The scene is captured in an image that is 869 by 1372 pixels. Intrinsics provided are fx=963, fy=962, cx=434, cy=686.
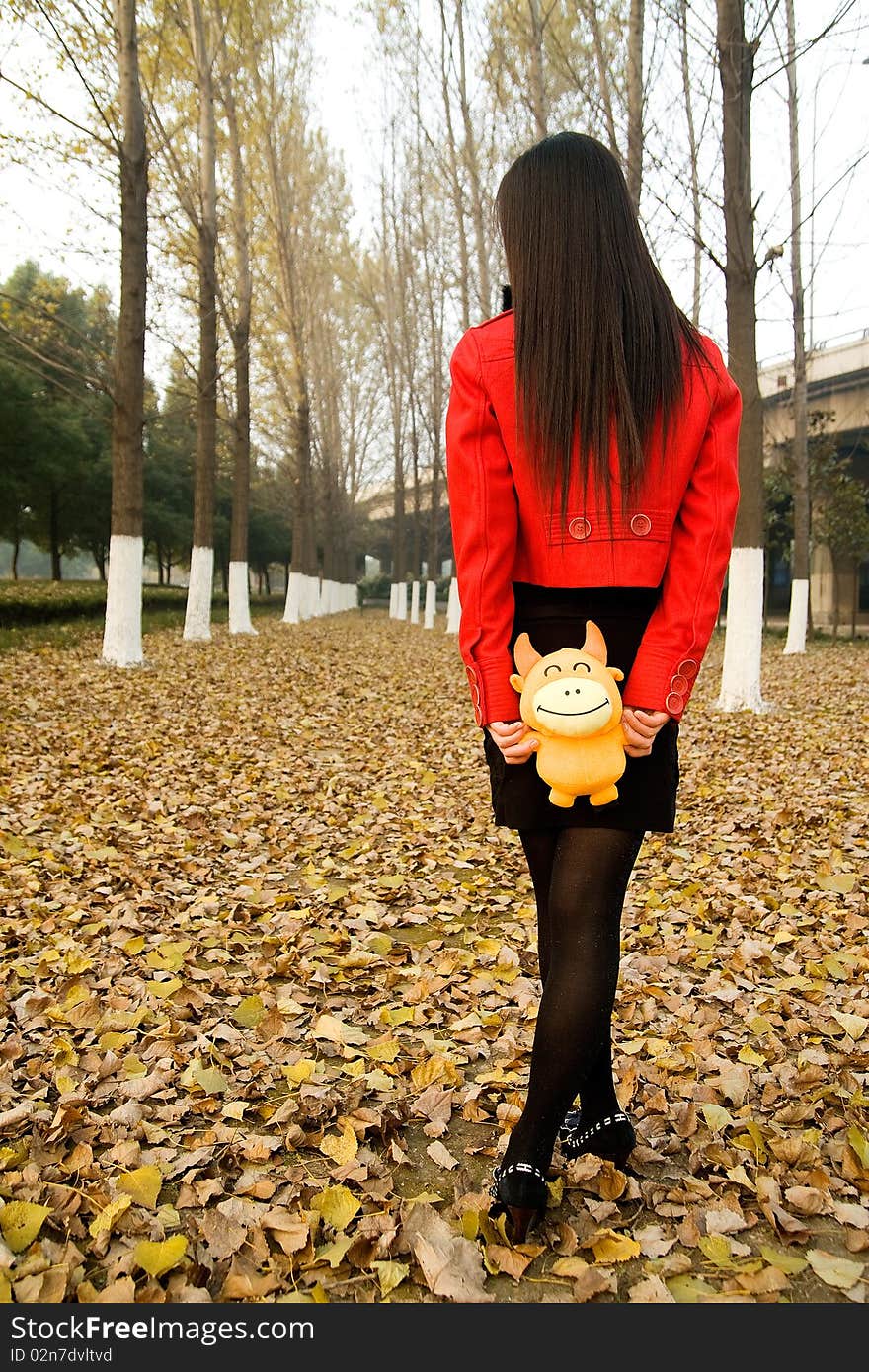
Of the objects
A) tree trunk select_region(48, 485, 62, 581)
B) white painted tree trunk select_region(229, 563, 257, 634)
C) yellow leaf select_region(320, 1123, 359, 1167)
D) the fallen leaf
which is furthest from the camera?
tree trunk select_region(48, 485, 62, 581)

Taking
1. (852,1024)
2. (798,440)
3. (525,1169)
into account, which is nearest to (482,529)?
(525,1169)

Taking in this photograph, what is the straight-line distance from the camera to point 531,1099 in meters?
1.98

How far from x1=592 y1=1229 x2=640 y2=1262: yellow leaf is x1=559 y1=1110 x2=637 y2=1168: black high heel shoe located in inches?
9.3

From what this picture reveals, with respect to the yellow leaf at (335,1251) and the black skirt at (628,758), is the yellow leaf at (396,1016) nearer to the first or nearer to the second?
the yellow leaf at (335,1251)

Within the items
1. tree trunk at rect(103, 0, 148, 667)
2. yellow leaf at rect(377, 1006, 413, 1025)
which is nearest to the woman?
yellow leaf at rect(377, 1006, 413, 1025)

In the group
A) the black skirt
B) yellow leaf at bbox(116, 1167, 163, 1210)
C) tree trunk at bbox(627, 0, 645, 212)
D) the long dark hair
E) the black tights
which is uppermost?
tree trunk at bbox(627, 0, 645, 212)

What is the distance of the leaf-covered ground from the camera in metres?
2.06

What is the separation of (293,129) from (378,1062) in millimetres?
24816

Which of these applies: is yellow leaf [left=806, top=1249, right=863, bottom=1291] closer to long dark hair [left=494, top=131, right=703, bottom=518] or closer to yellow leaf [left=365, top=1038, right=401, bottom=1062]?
yellow leaf [left=365, top=1038, right=401, bottom=1062]

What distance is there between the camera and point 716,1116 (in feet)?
8.62

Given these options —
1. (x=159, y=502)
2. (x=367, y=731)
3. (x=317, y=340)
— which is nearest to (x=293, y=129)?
(x=317, y=340)

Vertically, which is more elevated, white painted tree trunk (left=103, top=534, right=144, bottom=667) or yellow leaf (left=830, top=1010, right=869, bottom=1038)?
white painted tree trunk (left=103, top=534, right=144, bottom=667)

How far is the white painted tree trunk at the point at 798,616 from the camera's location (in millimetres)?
18344

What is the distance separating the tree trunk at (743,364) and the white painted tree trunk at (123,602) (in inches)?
278
